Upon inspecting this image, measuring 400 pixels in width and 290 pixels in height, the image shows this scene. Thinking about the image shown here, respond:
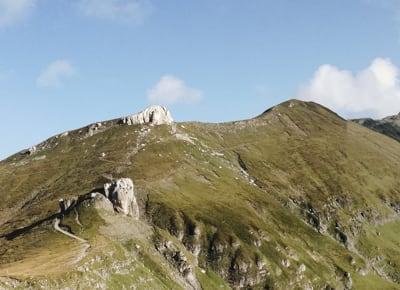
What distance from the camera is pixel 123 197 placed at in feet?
567

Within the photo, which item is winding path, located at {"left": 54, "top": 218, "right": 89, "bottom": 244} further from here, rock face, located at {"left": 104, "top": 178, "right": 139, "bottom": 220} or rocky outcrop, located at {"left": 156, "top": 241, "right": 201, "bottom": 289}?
rocky outcrop, located at {"left": 156, "top": 241, "right": 201, "bottom": 289}

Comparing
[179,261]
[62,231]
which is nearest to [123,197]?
[62,231]

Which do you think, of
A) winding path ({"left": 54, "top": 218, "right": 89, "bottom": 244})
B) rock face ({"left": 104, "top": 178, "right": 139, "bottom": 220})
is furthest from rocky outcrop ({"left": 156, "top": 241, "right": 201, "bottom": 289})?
winding path ({"left": 54, "top": 218, "right": 89, "bottom": 244})

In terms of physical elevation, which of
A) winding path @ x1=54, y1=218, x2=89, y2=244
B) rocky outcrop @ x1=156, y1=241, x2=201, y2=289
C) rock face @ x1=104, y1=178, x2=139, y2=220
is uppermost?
rock face @ x1=104, y1=178, x2=139, y2=220

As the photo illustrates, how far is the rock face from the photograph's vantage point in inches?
6781

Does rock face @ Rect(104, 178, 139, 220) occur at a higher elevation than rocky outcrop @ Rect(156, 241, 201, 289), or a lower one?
higher

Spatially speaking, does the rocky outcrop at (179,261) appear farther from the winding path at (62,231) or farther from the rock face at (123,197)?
the winding path at (62,231)

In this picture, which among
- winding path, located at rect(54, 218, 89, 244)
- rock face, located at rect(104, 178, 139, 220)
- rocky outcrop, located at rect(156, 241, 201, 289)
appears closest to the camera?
winding path, located at rect(54, 218, 89, 244)

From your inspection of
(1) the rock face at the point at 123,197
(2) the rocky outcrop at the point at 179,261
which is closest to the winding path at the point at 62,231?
(1) the rock face at the point at 123,197

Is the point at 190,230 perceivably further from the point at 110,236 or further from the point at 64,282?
the point at 64,282

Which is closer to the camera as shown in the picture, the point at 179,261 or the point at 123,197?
the point at 179,261

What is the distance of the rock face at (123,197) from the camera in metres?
172

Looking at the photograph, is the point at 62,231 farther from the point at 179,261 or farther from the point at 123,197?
the point at 179,261

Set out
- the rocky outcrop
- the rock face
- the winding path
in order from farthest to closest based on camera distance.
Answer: the rock face < the rocky outcrop < the winding path
